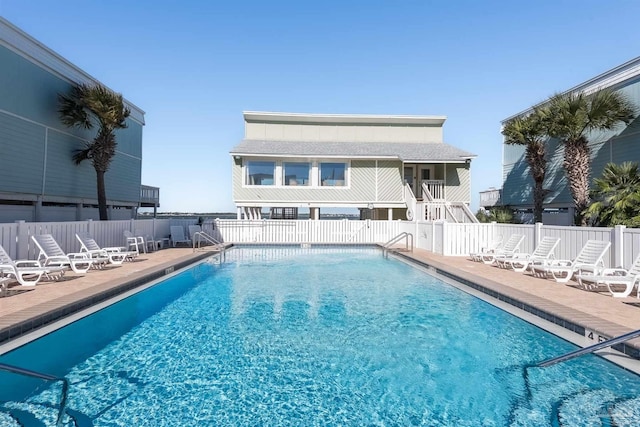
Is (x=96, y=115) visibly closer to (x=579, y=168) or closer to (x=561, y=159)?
(x=579, y=168)

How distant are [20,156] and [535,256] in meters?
19.0

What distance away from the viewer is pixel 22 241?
9430 millimetres

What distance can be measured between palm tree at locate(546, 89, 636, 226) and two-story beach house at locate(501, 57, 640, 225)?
799 mm

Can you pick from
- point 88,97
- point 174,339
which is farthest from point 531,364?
point 88,97

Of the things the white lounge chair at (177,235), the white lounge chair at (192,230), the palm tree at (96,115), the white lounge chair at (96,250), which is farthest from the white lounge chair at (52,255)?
the palm tree at (96,115)

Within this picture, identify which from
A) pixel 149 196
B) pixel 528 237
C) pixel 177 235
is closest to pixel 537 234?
pixel 528 237

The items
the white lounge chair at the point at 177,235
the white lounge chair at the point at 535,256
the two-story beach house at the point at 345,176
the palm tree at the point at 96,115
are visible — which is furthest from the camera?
the two-story beach house at the point at 345,176

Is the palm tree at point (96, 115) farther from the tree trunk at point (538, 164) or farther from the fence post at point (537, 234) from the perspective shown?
the tree trunk at point (538, 164)

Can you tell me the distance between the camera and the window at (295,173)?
71.0 feet

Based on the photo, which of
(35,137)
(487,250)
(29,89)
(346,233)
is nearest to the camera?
(487,250)

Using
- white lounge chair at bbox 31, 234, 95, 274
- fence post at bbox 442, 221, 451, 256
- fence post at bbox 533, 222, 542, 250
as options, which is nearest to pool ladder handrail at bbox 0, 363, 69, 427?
white lounge chair at bbox 31, 234, 95, 274

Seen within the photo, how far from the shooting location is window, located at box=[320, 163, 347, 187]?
2197 centimetres

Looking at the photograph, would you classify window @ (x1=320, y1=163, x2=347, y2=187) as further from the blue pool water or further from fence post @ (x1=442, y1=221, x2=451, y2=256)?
the blue pool water

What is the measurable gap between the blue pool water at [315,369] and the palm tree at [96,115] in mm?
12832
